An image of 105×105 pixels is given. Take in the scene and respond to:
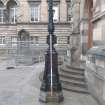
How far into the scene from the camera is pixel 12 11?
32281 mm

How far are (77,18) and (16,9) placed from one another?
21692 mm

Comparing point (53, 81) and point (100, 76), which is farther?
point (53, 81)

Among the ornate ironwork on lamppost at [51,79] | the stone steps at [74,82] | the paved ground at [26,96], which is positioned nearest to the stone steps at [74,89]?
the stone steps at [74,82]

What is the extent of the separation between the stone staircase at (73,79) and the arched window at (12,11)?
23726 millimetres

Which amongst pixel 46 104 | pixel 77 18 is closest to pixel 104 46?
pixel 46 104

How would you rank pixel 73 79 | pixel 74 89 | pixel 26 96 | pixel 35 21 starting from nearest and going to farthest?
pixel 26 96
pixel 74 89
pixel 73 79
pixel 35 21

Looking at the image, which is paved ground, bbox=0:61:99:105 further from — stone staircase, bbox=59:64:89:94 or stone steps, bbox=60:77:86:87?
stone steps, bbox=60:77:86:87

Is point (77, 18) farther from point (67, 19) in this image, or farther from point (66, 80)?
point (67, 19)

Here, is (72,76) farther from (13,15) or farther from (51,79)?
(13,15)

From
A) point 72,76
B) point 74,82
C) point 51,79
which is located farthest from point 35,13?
point 51,79

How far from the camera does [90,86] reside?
7.68 meters

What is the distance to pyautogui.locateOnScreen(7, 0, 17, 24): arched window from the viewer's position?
105 ft

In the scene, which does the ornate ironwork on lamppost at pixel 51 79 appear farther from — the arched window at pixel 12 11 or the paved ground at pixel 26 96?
the arched window at pixel 12 11

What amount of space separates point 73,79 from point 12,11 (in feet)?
83.4
